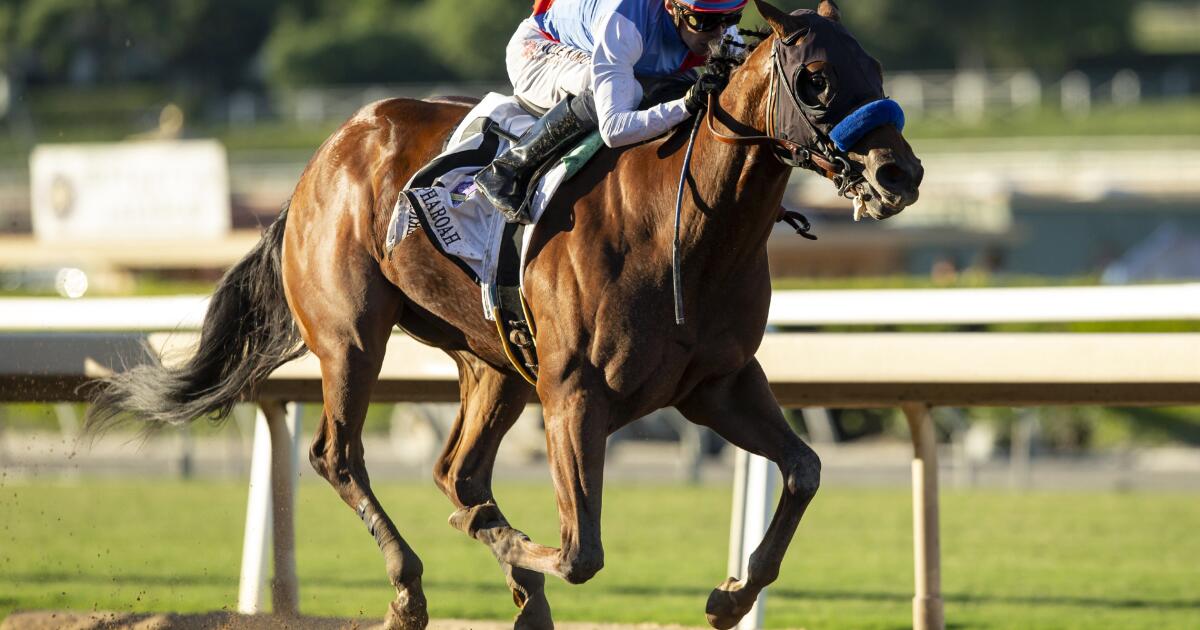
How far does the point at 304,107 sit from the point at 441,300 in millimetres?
50529

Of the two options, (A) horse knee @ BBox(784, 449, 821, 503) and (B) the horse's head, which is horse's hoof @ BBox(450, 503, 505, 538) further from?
(B) the horse's head

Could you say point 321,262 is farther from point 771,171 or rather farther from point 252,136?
point 252,136

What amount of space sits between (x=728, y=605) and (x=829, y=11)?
60.2 inches

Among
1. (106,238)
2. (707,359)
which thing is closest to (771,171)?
(707,359)

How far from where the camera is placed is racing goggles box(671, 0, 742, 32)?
4367 mm

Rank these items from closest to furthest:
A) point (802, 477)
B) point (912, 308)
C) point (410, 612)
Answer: point (802, 477) → point (410, 612) → point (912, 308)

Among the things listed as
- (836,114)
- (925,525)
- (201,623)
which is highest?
(836,114)

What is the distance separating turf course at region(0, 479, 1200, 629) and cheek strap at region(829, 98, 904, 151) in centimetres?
251

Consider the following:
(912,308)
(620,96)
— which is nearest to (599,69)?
(620,96)

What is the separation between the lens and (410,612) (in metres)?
4.84

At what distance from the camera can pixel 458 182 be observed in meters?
4.71

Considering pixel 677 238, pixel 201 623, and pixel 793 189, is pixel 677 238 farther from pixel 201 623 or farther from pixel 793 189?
pixel 793 189

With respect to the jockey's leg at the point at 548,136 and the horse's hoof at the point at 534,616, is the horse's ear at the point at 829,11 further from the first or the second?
the horse's hoof at the point at 534,616

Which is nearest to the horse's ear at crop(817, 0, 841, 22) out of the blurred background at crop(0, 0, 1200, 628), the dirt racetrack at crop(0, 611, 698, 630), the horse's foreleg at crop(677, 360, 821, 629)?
the horse's foreleg at crop(677, 360, 821, 629)
